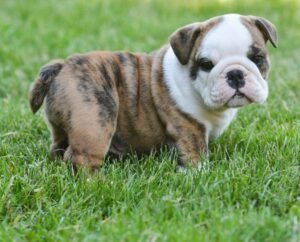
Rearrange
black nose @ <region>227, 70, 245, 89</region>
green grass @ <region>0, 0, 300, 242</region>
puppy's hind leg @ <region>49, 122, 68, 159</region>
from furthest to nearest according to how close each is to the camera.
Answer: puppy's hind leg @ <region>49, 122, 68, 159</region>, black nose @ <region>227, 70, 245, 89</region>, green grass @ <region>0, 0, 300, 242</region>

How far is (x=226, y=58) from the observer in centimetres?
463

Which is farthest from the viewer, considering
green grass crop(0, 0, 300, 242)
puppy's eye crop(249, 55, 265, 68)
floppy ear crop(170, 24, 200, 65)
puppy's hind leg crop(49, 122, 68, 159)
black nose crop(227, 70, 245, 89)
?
puppy's hind leg crop(49, 122, 68, 159)

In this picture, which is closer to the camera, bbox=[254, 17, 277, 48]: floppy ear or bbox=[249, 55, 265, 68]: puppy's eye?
bbox=[249, 55, 265, 68]: puppy's eye

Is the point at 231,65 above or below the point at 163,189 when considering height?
above

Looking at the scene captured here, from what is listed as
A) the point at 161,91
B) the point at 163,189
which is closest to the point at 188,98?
the point at 161,91

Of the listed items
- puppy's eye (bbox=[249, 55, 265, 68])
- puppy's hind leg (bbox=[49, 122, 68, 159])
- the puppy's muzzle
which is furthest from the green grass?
puppy's eye (bbox=[249, 55, 265, 68])

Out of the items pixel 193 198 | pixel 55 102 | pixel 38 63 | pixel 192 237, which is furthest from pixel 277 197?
pixel 38 63

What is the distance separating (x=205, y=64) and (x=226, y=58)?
6.5 inches

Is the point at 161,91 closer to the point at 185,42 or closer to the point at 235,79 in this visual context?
the point at 185,42

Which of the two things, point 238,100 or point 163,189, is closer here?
point 163,189

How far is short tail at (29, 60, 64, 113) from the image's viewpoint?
4.84 m

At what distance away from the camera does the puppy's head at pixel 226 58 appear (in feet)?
15.1

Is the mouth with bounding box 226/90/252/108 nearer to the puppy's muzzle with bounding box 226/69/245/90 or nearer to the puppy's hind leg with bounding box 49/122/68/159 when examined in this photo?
the puppy's muzzle with bounding box 226/69/245/90

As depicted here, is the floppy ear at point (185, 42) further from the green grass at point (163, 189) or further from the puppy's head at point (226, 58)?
the green grass at point (163, 189)
